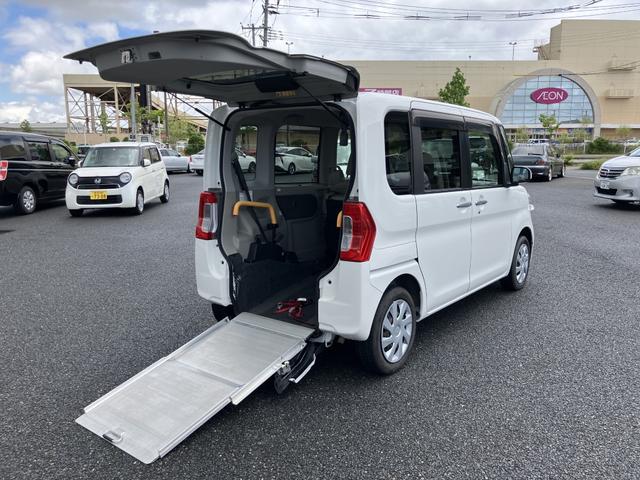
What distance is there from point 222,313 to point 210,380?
3.80 feet

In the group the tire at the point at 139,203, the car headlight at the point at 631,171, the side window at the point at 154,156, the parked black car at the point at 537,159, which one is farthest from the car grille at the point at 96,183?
the parked black car at the point at 537,159

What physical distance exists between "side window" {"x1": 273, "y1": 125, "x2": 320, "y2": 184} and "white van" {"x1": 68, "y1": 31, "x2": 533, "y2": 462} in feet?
0.05

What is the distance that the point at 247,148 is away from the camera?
4.09 meters

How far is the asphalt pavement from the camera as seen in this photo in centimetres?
260

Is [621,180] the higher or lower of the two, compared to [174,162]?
lower

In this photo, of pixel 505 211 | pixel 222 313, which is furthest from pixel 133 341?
pixel 505 211

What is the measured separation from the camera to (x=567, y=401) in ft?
10.5

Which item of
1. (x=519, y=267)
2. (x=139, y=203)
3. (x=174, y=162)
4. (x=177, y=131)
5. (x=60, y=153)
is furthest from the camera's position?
(x=177, y=131)

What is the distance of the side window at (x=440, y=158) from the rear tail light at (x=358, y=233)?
31.1 inches

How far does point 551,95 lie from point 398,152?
7358 centimetres

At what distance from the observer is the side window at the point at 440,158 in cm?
374

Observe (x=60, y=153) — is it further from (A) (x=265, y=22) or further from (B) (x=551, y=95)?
(B) (x=551, y=95)

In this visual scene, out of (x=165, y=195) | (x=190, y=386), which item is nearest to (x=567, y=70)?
(x=165, y=195)

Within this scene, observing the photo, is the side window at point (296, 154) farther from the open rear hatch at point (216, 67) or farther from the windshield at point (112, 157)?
the windshield at point (112, 157)
